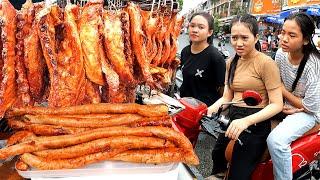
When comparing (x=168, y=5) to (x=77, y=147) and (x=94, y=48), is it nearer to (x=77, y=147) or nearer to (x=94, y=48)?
(x=94, y=48)

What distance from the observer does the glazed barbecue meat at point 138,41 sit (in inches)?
81.0

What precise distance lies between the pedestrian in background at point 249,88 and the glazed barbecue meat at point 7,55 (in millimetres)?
1674

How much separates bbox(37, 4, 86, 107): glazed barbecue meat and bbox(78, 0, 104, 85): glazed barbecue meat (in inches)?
1.3

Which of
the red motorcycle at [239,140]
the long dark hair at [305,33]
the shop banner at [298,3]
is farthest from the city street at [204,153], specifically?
the shop banner at [298,3]

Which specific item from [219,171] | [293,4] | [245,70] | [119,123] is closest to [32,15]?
[119,123]

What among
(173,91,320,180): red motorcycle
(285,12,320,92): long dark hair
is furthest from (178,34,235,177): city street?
(285,12,320,92): long dark hair

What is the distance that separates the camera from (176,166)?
1961mm

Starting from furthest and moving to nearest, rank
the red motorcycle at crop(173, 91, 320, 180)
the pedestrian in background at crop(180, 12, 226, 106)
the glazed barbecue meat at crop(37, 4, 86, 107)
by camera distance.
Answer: the pedestrian in background at crop(180, 12, 226, 106)
the red motorcycle at crop(173, 91, 320, 180)
the glazed barbecue meat at crop(37, 4, 86, 107)

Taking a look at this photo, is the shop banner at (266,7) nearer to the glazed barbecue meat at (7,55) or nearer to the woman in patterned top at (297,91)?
the woman in patterned top at (297,91)

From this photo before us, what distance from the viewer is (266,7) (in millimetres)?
36719

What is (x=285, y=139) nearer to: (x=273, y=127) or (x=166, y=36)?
(x=273, y=127)

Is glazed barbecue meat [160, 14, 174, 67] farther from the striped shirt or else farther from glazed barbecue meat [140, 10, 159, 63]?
the striped shirt

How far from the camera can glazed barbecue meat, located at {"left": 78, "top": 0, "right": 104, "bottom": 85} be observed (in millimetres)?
1972

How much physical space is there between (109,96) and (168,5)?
70 cm
